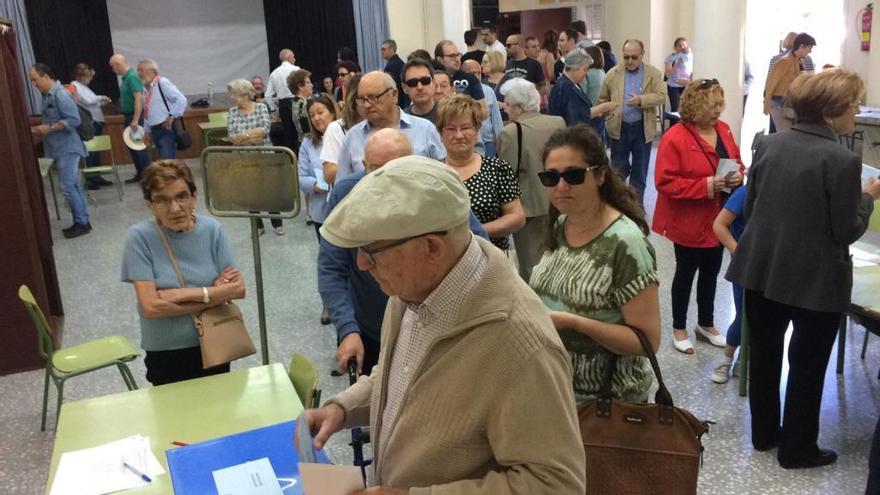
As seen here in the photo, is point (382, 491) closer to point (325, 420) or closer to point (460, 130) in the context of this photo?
point (325, 420)

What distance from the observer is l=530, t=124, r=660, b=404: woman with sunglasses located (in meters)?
2.03

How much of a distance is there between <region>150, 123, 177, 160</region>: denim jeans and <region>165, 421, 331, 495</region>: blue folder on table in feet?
25.2

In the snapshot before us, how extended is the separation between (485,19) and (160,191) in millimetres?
12342

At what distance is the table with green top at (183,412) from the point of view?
2203mm

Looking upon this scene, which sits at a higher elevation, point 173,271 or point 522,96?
point 522,96

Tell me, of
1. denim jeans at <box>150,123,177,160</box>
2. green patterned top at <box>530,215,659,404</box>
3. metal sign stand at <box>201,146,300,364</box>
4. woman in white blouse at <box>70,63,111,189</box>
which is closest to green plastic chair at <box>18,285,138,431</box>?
metal sign stand at <box>201,146,300,364</box>

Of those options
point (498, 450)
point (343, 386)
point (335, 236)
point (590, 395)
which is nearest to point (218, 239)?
point (343, 386)

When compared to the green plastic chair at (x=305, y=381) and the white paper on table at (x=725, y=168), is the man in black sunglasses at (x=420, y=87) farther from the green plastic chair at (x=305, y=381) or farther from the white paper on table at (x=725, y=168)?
the green plastic chair at (x=305, y=381)

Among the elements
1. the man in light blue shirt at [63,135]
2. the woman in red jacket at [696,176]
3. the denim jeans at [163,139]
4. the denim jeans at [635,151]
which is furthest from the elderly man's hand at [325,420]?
the denim jeans at [163,139]

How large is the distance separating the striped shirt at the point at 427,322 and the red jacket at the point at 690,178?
2.72 m

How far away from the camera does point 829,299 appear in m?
2.65

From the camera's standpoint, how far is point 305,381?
2418mm

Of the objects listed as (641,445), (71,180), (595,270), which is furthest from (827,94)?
(71,180)

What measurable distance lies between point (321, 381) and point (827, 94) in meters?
2.78
